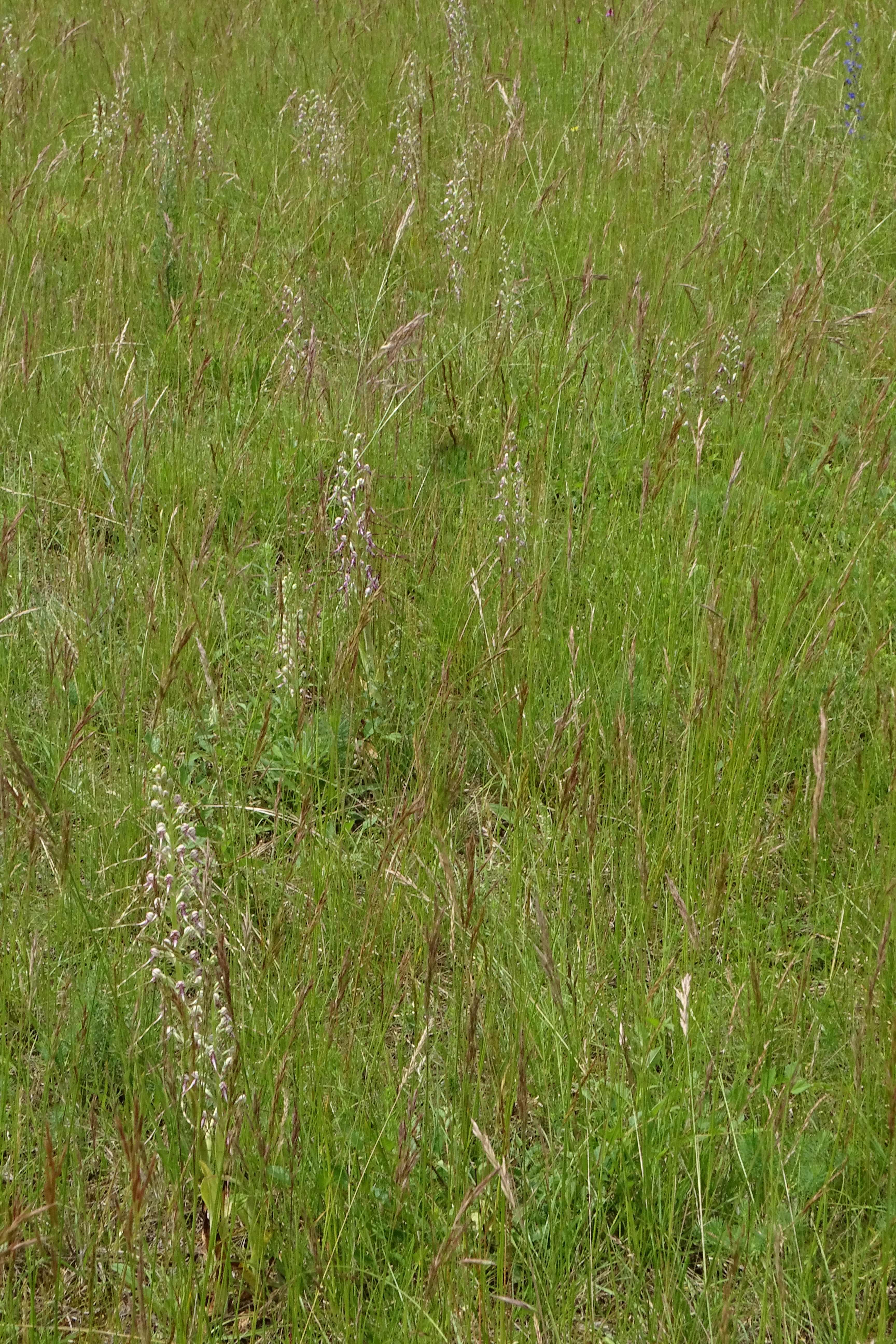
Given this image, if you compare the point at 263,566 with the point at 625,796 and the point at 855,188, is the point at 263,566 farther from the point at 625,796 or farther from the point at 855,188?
the point at 855,188

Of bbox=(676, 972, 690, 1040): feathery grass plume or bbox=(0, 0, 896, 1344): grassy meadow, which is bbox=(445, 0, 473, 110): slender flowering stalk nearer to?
bbox=(0, 0, 896, 1344): grassy meadow

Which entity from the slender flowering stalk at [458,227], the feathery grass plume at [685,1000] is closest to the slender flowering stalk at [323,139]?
the slender flowering stalk at [458,227]

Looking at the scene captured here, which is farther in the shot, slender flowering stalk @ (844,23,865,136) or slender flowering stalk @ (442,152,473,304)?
slender flowering stalk @ (844,23,865,136)

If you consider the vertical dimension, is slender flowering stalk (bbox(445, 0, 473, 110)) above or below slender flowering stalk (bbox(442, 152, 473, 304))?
above

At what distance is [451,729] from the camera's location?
225cm

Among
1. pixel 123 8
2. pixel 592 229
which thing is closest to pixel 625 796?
pixel 592 229

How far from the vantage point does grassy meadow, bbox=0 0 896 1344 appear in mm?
1436

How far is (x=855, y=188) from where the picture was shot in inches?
153

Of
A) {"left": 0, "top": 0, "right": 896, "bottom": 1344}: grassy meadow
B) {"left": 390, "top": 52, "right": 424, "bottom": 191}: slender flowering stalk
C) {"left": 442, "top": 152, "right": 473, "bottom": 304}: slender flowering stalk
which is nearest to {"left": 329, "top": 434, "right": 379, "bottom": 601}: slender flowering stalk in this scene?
{"left": 0, "top": 0, "right": 896, "bottom": 1344}: grassy meadow

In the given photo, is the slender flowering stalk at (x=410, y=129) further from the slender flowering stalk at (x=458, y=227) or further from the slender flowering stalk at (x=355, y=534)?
the slender flowering stalk at (x=355, y=534)

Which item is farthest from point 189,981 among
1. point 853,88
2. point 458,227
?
point 853,88

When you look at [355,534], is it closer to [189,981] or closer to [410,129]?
[189,981]

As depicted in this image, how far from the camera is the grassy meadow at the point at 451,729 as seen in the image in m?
1.44

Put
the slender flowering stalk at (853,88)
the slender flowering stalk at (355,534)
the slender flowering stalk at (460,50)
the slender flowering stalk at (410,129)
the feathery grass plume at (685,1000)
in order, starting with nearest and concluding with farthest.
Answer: the feathery grass plume at (685,1000)
the slender flowering stalk at (355,534)
the slender flowering stalk at (410,129)
the slender flowering stalk at (853,88)
the slender flowering stalk at (460,50)
